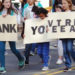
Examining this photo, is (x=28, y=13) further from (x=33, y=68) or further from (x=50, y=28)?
(x=33, y=68)

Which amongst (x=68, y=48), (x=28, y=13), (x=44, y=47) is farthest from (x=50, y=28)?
(x=28, y=13)

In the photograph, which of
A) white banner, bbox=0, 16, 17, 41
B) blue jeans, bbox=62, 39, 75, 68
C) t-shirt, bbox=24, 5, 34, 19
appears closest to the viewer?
blue jeans, bbox=62, 39, 75, 68

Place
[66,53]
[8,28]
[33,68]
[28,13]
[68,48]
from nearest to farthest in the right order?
[68,48] → [66,53] → [8,28] → [33,68] → [28,13]

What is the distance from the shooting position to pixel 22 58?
9.24 metres

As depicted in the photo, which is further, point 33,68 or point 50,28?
point 33,68

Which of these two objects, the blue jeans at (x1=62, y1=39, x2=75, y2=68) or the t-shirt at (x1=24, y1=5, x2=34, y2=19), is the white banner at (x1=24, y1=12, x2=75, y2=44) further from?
the t-shirt at (x1=24, y1=5, x2=34, y2=19)

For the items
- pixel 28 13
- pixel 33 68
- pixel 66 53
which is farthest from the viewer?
pixel 28 13

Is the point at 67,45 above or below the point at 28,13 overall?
below

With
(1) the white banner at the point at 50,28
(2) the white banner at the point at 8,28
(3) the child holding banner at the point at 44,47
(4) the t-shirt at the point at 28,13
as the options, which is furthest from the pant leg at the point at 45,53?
(4) the t-shirt at the point at 28,13

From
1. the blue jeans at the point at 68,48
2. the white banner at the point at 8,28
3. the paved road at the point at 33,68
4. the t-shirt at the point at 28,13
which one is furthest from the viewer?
the t-shirt at the point at 28,13

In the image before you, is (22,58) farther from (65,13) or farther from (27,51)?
(65,13)

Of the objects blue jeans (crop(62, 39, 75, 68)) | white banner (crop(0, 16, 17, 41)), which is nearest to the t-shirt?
white banner (crop(0, 16, 17, 41))

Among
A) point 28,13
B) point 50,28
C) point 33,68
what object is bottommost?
point 33,68

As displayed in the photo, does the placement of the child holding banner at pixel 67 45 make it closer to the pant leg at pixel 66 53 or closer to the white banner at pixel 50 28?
the pant leg at pixel 66 53
